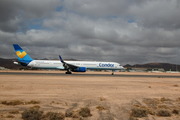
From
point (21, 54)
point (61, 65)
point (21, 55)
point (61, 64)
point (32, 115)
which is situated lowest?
point (32, 115)

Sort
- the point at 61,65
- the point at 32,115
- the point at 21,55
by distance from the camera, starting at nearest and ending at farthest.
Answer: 1. the point at 32,115
2. the point at 61,65
3. the point at 21,55

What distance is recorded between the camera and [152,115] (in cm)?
732

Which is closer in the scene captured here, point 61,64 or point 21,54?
point 61,64

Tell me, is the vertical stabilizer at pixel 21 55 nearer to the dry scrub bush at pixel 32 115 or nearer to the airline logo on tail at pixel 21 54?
the airline logo on tail at pixel 21 54

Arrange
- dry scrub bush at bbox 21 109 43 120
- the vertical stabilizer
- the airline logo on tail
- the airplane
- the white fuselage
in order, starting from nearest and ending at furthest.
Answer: dry scrub bush at bbox 21 109 43 120 → the airplane → the white fuselage → the vertical stabilizer → the airline logo on tail

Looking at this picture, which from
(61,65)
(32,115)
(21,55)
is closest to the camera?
(32,115)

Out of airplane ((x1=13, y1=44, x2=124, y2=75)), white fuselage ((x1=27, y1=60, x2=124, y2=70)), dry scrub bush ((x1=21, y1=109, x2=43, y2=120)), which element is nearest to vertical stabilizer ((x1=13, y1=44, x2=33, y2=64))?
airplane ((x1=13, y1=44, x2=124, y2=75))

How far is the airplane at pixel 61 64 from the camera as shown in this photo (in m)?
38.9

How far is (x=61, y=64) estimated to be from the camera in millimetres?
40969

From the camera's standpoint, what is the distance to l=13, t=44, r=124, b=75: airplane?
38938 mm

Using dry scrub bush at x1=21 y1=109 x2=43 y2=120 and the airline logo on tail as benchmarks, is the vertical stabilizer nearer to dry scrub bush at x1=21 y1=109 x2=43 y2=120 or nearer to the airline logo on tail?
the airline logo on tail

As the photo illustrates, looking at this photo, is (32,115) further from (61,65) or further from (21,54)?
(21,54)

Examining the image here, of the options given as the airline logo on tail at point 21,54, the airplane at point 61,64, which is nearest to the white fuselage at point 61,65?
the airplane at point 61,64

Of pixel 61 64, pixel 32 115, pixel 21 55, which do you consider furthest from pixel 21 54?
pixel 32 115
